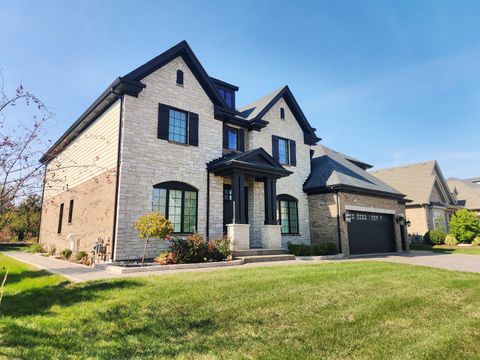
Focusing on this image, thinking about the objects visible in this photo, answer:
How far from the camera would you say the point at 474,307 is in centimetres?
664

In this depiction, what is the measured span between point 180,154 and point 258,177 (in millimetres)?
4376

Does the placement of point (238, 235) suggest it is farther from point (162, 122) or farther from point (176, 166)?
point (162, 122)

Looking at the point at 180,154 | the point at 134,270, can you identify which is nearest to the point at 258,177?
the point at 180,154

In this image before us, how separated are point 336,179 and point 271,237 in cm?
569

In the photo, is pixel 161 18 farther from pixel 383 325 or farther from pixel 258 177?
pixel 383 325

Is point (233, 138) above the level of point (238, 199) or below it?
above

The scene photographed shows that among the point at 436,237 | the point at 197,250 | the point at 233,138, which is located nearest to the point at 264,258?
the point at 197,250

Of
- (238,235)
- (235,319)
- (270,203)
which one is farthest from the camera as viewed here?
(270,203)

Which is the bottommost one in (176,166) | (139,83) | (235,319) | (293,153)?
(235,319)

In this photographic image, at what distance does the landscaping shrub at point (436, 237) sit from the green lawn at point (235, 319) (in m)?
21.8

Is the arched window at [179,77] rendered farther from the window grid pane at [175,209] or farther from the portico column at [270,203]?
the portico column at [270,203]

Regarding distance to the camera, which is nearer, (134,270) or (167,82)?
(134,270)

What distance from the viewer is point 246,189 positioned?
1638 cm

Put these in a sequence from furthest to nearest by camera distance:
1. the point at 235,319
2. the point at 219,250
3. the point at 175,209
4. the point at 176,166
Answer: the point at 176,166 → the point at 175,209 → the point at 219,250 → the point at 235,319
